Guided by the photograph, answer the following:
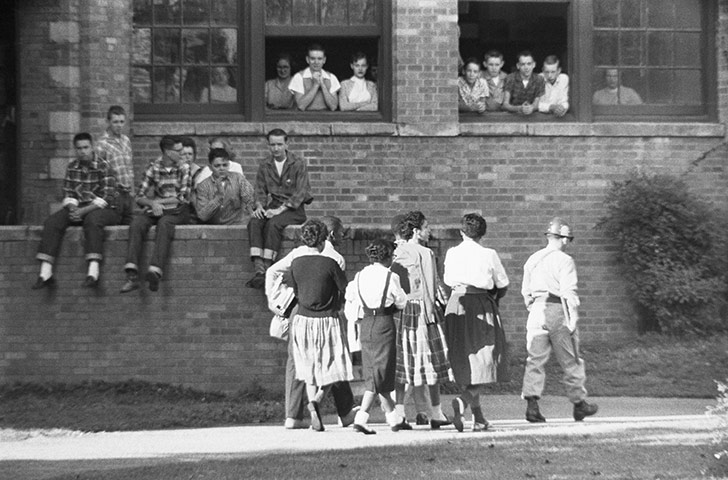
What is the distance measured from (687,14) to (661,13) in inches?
12.3

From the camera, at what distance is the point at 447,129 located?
17.8m

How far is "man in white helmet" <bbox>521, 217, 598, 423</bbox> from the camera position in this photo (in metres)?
13.1

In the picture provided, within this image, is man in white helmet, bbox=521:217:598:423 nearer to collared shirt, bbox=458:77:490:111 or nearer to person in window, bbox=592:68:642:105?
collared shirt, bbox=458:77:490:111

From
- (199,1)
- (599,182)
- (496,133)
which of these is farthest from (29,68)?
(599,182)

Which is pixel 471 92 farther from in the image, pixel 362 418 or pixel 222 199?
pixel 362 418

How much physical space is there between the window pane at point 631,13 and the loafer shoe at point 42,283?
7705 millimetres

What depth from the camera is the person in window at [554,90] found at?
18.2 m

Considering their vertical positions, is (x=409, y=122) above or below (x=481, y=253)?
above

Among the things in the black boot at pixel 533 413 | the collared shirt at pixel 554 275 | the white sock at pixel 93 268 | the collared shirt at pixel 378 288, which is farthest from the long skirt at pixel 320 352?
the white sock at pixel 93 268

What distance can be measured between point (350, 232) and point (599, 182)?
4507 mm

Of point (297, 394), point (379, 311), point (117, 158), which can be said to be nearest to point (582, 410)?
point (379, 311)

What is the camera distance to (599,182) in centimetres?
1802

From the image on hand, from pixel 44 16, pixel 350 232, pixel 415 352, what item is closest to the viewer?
pixel 415 352

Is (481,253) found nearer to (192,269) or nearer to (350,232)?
(350,232)
